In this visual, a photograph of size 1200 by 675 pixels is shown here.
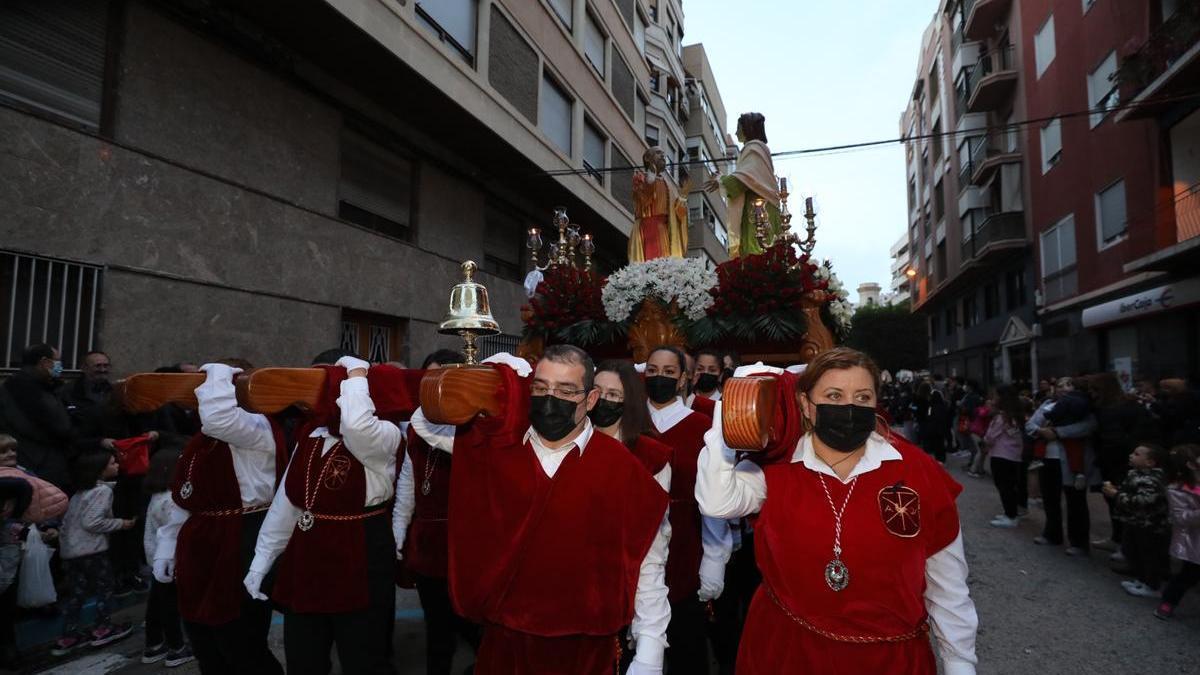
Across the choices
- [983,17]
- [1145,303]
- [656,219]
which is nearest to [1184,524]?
[656,219]

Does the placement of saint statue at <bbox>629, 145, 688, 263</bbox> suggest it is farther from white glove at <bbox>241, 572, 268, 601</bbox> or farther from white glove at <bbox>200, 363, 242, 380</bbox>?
white glove at <bbox>241, 572, 268, 601</bbox>

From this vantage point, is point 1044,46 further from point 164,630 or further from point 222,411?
point 164,630

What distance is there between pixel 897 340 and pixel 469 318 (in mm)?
47563

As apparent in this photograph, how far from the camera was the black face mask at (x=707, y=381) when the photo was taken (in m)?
4.71

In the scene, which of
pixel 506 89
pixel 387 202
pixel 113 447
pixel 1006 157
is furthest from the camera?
pixel 1006 157

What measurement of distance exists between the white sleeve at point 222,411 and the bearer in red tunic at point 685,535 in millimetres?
2269

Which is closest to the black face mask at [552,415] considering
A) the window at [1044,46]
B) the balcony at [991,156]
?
the window at [1044,46]

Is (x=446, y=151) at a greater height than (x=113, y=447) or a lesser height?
greater

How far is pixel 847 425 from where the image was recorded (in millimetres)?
2107

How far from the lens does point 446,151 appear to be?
11.9 metres

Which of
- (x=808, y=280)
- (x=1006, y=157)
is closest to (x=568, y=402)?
(x=808, y=280)

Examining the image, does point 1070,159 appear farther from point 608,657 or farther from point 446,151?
point 608,657

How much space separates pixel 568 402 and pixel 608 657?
933 millimetres

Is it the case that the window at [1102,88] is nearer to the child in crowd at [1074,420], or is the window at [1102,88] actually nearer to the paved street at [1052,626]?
the child in crowd at [1074,420]
